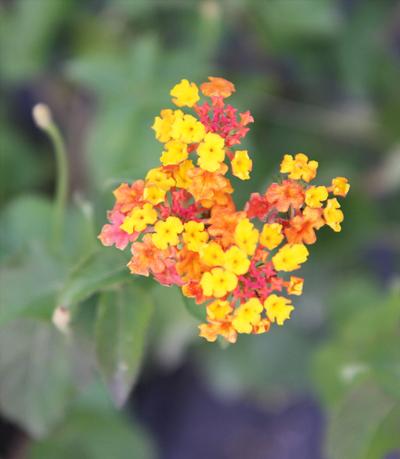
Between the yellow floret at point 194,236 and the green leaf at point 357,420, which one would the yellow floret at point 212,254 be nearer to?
the yellow floret at point 194,236

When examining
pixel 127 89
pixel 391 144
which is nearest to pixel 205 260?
pixel 127 89

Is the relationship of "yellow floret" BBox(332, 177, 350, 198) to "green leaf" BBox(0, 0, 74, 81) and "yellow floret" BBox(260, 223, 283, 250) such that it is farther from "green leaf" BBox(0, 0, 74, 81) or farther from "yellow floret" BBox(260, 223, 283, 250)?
"green leaf" BBox(0, 0, 74, 81)

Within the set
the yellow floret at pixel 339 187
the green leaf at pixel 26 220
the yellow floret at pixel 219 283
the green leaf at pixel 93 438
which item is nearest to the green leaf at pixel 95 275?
the yellow floret at pixel 219 283

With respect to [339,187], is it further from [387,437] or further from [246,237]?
[387,437]

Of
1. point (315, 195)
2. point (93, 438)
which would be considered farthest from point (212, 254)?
point (93, 438)

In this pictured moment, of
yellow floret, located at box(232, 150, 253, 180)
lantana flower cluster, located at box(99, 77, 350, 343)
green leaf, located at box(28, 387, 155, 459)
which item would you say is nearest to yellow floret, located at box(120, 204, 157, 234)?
lantana flower cluster, located at box(99, 77, 350, 343)

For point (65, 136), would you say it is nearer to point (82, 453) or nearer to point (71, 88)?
point (71, 88)
